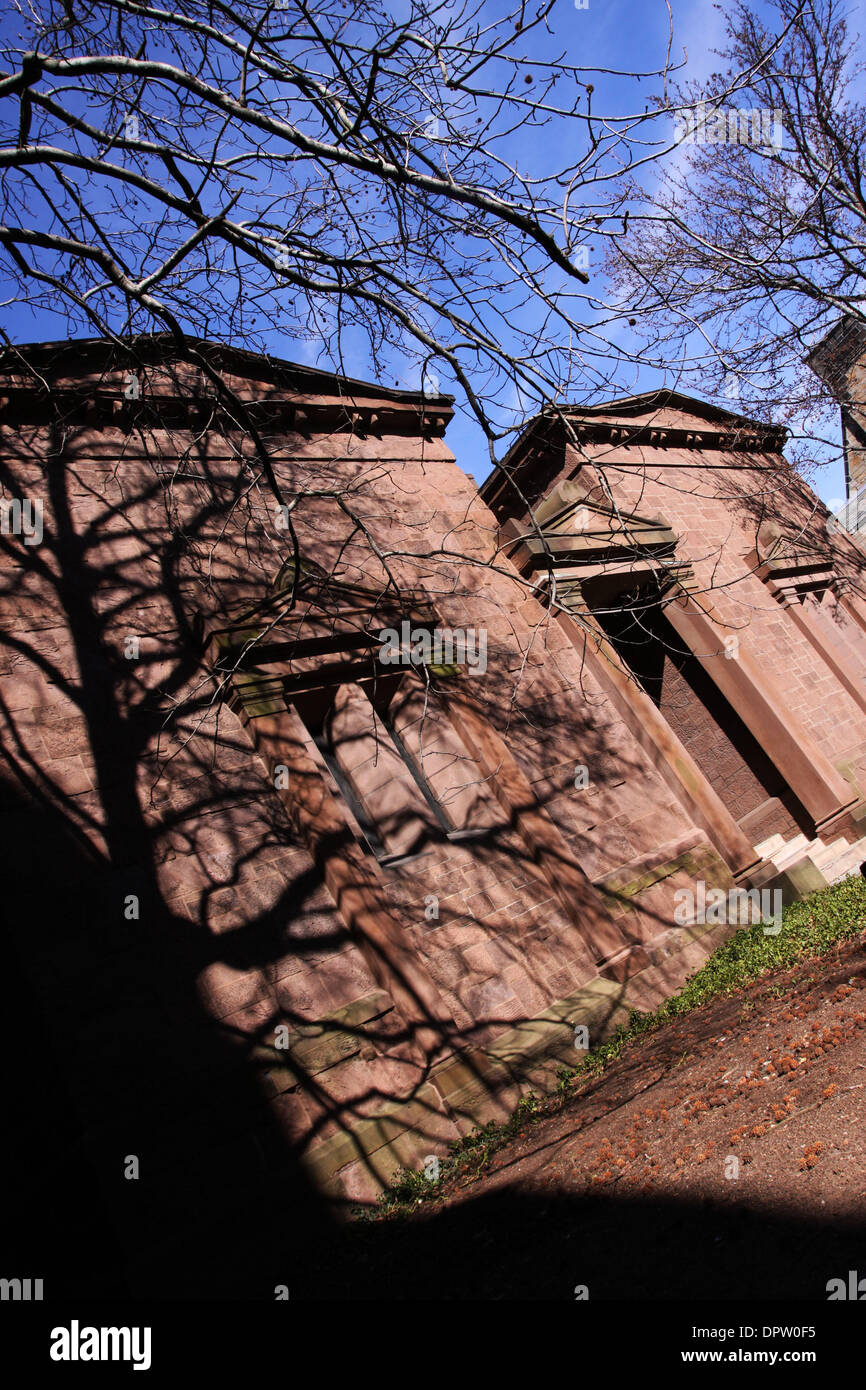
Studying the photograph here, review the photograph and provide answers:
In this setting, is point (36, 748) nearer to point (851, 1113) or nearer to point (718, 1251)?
point (718, 1251)

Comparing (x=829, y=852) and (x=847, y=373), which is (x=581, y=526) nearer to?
(x=829, y=852)

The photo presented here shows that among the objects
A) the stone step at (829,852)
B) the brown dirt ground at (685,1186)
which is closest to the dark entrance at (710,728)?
the stone step at (829,852)

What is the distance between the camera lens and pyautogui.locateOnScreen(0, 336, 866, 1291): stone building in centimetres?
503

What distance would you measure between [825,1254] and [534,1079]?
12.0 ft

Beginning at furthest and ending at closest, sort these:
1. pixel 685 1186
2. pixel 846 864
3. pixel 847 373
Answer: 1. pixel 847 373
2. pixel 846 864
3. pixel 685 1186

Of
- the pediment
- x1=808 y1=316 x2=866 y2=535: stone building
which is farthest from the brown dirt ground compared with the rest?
x1=808 y1=316 x2=866 y2=535: stone building

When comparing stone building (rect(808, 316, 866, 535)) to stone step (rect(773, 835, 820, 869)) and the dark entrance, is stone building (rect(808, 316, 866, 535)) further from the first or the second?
stone step (rect(773, 835, 820, 869))

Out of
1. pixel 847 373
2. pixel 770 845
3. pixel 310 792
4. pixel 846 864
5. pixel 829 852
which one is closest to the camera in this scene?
pixel 310 792

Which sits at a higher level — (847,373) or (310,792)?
(847,373)

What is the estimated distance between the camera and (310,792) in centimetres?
657

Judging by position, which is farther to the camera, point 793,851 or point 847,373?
point 847,373

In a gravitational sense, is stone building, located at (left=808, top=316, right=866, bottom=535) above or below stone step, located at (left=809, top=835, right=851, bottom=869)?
above

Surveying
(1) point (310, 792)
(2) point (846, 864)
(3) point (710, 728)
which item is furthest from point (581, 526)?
(1) point (310, 792)

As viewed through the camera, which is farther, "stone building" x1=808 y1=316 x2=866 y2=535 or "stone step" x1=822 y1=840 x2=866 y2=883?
"stone building" x1=808 y1=316 x2=866 y2=535
